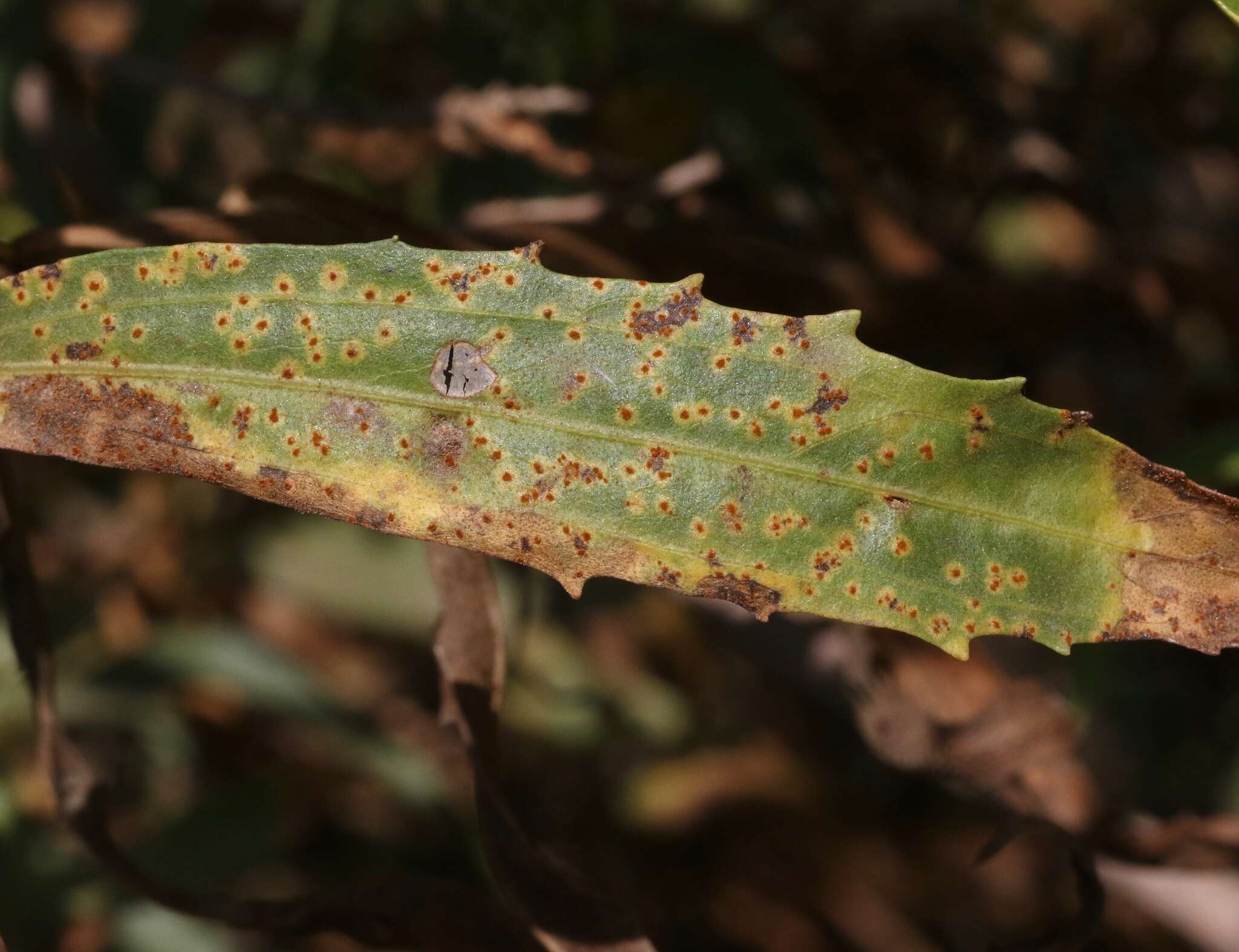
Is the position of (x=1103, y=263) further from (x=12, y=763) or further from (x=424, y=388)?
(x=12, y=763)

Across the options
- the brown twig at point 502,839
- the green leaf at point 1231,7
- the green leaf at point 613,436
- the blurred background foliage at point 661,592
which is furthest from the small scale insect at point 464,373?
the green leaf at point 1231,7

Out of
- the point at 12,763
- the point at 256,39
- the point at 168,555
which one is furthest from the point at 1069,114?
the point at 12,763

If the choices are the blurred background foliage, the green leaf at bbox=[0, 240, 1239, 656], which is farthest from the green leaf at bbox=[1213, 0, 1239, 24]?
the blurred background foliage

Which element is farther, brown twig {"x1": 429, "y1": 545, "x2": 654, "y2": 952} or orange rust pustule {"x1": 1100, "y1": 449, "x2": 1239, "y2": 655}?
brown twig {"x1": 429, "y1": 545, "x2": 654, "y2": 952}

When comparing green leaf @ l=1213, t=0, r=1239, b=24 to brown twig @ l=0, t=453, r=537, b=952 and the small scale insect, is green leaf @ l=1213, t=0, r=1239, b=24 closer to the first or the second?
the small scale insect

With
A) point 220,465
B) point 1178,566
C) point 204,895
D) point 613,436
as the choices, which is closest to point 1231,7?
point 1178,566

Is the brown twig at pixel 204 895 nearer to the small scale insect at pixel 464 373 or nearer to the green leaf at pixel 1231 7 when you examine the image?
the small scale insect at pixel 464 373
